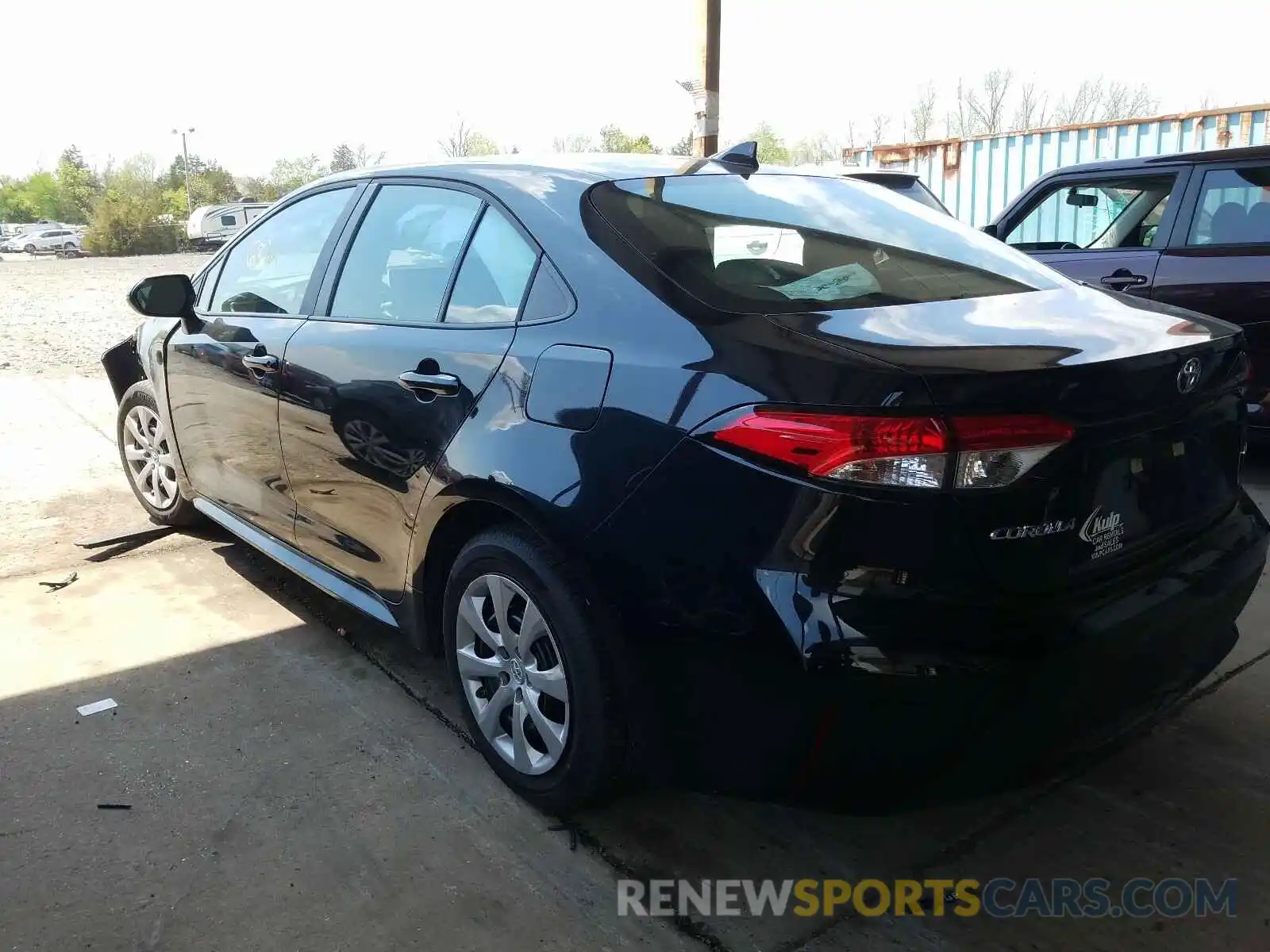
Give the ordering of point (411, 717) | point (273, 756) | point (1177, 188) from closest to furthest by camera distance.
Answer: point (273, 756) → point (411, 717) → point (1177, 188)

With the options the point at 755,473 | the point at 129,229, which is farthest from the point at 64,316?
the point at 129,229

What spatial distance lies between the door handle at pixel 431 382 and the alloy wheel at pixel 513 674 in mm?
472

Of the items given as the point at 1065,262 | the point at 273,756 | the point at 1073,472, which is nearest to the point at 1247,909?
the point at 1073,472

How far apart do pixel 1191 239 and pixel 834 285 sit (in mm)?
4200

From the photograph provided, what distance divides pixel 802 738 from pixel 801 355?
724mm

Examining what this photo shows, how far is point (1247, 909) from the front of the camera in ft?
7.30

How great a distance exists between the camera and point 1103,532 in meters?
2.07

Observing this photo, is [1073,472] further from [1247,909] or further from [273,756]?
[273,756]

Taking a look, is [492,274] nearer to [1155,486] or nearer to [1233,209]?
[1155,486]

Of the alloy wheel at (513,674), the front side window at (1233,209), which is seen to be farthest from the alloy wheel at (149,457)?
the front side window at (1233,209)

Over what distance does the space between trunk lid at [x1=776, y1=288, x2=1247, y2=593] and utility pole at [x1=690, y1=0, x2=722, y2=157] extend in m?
6.45

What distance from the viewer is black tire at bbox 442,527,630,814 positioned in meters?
2.28

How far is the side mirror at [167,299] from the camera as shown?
3.88 metres

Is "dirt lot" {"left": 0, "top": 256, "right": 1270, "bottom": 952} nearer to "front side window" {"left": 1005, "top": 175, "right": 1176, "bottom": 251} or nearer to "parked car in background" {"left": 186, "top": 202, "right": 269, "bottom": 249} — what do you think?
"front side window" {"left": 1005, "top": 175, "right": 1176, "bottom": 251}
